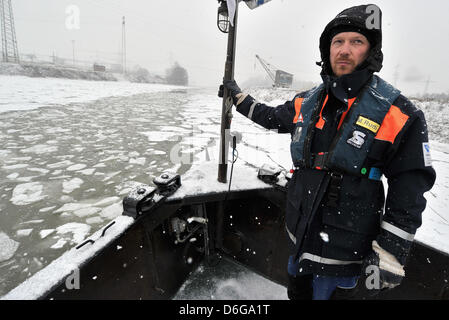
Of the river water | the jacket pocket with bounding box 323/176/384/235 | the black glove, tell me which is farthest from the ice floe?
the jacket pocket with bounding box 323/176/384/235

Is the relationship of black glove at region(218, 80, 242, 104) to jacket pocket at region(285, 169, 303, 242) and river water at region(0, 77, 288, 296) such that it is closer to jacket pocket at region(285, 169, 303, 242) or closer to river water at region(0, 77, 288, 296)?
jacket pocket at region(285, 169, 303, 242)

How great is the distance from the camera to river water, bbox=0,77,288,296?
2379 millimetres

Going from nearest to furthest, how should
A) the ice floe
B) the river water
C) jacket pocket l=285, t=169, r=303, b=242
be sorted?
1. jacket pocket l=285, t=169, r=303, b=242
2. the river water
3. the ice floe

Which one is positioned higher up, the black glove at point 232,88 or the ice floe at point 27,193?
the black glove at point 232,88

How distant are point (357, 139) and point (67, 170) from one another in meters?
4.62

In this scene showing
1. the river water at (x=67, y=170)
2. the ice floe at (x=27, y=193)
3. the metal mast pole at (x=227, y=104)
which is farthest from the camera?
the ice floe at (x=27, y=193)

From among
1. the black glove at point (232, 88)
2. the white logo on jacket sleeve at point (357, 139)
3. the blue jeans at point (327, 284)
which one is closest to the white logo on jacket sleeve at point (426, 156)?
the white logo on jacket sleeve at point (357, 139)

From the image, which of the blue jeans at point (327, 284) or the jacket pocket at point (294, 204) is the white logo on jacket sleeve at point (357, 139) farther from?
the blue jeans at point (327, 284)

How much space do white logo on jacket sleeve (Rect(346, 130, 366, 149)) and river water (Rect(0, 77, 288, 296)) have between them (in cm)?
196

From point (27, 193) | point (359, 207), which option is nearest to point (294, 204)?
point (359, 207)

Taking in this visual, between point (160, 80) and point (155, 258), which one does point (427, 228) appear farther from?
point (160, 80)

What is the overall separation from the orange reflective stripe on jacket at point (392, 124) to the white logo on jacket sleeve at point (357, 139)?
7cm

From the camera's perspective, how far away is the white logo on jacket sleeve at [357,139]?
3.62 feet
